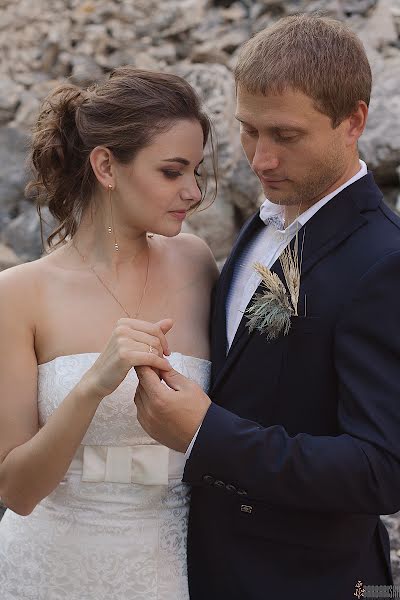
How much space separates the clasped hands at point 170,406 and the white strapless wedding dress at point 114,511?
480 millimetres

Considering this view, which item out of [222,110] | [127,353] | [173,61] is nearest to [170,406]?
[127,353]

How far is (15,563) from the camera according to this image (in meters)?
3.01

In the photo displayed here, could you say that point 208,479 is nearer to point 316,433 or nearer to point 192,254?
point 316,433

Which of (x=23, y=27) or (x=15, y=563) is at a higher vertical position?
(x=23, y=27)

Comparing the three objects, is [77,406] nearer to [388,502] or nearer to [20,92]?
[388,502]

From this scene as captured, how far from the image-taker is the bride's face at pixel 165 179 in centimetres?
295

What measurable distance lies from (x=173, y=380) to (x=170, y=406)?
97 mm

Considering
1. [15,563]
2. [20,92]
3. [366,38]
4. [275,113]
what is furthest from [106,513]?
[20,92]

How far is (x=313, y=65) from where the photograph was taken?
2.38 m

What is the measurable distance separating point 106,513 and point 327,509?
877 millimetres

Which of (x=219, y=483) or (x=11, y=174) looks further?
(x=11, y=174)

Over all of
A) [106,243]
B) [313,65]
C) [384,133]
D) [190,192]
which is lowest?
[384,133]

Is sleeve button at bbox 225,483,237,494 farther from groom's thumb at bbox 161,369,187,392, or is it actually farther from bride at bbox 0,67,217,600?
bride at bbox 0,67,217,600

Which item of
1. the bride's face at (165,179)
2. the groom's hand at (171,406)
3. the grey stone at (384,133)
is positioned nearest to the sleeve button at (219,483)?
the groom's hand at (171,406)
